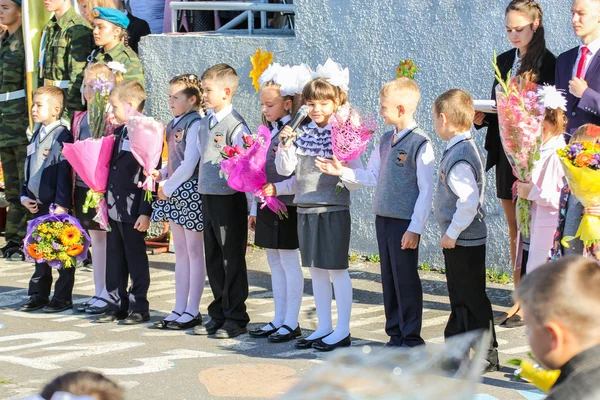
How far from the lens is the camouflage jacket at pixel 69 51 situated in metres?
9.98

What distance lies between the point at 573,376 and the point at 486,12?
6509mm

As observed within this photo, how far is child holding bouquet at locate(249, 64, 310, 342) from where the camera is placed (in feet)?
22.3

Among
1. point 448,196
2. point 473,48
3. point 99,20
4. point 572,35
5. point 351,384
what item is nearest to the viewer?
point 351,384

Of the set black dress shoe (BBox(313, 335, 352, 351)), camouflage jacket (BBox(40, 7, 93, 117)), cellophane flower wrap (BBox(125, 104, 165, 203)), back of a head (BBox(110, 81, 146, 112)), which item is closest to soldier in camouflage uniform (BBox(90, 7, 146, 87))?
camouflage jacket (BBox(40, 7, 93, 117))

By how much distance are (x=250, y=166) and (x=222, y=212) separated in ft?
1.68

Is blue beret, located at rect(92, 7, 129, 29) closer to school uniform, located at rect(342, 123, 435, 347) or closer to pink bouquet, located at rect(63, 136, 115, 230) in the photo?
pink bouquet, located at rect(63, 136, 115, 230)

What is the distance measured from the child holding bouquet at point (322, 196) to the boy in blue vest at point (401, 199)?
0.20m

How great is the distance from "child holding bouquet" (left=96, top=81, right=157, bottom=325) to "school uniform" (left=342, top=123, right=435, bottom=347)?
206 cm

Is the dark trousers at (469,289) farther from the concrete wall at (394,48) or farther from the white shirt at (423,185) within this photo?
the concrete wall at (394,48)

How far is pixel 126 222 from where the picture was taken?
7.48m

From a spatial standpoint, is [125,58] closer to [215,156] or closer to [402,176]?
[215,156]

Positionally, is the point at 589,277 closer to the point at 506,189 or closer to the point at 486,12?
the point at 506,189

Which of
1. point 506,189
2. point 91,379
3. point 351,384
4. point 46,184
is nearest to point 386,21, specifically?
point 506,189

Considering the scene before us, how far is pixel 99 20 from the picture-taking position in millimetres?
9555
